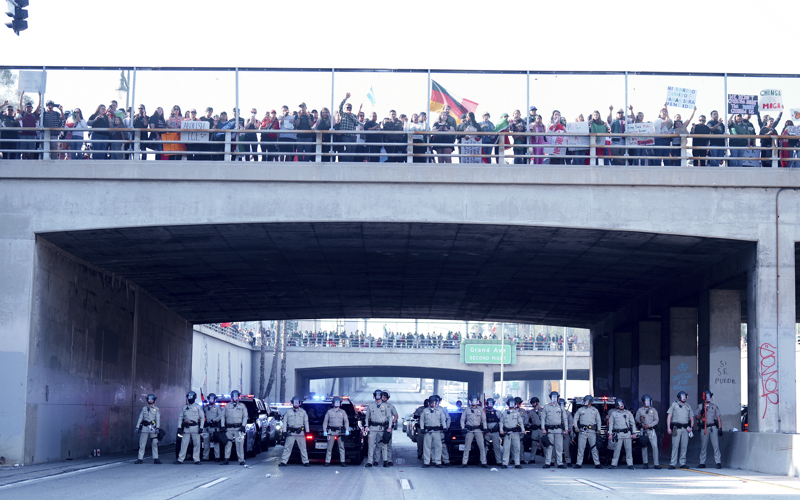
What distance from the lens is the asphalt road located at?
46.3ft

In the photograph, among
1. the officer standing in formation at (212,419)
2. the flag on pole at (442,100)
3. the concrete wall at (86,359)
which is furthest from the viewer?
the officer standing in formation at (212,419)

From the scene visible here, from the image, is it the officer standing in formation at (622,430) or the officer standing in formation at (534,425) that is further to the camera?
the officer standing in formation at (534,425)

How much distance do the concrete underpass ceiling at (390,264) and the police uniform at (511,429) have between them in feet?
13.9

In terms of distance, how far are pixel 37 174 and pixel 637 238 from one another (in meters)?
13.8

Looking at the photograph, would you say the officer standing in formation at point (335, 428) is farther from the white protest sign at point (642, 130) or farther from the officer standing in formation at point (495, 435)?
the white protest sign at point (642, 130)

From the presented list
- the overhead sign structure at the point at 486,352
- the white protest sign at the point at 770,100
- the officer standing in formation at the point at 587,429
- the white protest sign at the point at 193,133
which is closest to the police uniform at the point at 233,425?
the white protest sign at the point at 193,133

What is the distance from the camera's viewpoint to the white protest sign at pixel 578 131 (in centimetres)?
2148

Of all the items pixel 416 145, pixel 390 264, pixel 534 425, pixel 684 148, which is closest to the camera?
pixel 416 145

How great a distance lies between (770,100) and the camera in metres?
21.4

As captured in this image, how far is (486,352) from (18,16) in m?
51.6

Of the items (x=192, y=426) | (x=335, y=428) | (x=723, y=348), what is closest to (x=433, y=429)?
(x=335, y=428)

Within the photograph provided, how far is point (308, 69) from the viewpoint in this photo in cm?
2144

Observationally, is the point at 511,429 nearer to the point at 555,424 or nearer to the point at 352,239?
the point at 555,424

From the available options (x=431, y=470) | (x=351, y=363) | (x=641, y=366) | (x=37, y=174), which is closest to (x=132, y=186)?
(x=37, y=174)
